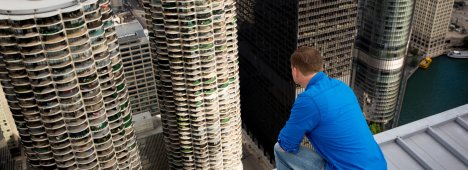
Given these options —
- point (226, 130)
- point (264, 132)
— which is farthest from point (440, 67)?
point (226, 130)

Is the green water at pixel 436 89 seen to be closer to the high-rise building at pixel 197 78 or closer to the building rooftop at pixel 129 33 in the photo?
the high-rise building at pixel 197 78

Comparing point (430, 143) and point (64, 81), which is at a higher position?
point (430, 143)

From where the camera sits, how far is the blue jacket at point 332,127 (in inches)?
359

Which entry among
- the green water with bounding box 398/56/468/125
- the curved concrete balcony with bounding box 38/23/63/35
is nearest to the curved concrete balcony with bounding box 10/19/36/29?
the curved concrete balcony with bounding box 38/23/63/35

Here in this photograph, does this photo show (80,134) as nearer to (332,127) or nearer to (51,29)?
(51,29)

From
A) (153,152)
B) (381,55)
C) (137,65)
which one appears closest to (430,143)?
(153,152)

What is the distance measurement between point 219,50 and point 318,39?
72.6 ft

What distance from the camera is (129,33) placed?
9681 centimetres

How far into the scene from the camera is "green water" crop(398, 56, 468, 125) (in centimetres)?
9851

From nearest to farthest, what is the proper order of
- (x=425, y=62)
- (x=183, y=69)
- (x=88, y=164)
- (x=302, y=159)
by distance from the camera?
(x=302, y=159)
(x=88, y=164)
(x=183, y=69)
(x=425, y=62)

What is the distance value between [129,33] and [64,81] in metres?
54.7

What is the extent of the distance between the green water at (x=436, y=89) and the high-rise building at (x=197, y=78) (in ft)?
156

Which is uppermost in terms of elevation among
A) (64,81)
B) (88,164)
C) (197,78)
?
→ (64,81)

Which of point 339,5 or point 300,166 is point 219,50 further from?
point 300,166
